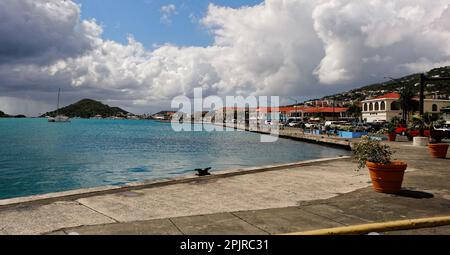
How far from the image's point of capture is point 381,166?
8977 millimetres

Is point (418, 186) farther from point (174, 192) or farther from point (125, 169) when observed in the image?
point (125, 169)

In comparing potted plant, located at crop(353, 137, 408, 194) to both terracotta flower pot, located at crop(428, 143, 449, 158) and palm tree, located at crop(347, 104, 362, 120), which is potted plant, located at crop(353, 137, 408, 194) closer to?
terracotta flower pot, located at crop(428, 143, 449, 158)

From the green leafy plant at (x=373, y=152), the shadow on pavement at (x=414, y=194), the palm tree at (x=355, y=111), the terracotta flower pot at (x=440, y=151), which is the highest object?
the palm tree at (x=355, y=111)

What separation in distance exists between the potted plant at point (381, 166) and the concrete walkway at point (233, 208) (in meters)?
0.33

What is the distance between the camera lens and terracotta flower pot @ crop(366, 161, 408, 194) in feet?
29.3

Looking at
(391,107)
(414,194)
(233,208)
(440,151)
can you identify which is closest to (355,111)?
(391,107)

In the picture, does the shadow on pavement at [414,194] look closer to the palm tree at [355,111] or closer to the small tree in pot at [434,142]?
the small tree in pot at [434,142]

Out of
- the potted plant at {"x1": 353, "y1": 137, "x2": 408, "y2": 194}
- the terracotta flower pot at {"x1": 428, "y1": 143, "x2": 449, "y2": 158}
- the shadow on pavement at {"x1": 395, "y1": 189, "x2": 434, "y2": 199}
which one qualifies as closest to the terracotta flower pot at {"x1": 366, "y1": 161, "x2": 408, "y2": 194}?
the potted plant at {"x1": 353, "y1": 137, "x2": 408, "y2": 194}

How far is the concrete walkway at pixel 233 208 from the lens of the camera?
607cm

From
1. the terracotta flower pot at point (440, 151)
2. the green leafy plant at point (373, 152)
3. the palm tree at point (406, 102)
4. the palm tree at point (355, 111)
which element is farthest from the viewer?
the palm tree at point (355, 111)

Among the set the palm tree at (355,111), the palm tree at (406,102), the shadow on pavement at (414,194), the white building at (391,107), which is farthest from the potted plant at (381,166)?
the palm tree at (355,111)

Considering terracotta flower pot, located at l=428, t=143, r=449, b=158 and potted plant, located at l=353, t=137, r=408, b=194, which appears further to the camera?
terracotta flower pot, located at l=428, t=143, r=449, b=158

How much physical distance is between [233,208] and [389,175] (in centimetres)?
417
